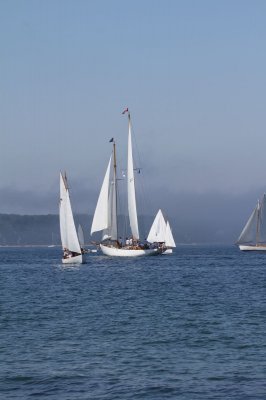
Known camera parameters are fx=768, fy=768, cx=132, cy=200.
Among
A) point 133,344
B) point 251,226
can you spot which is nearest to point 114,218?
point 251,226

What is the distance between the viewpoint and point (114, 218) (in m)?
138

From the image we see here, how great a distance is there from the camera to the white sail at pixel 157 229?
559 ft

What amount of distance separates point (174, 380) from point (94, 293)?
40131 mm

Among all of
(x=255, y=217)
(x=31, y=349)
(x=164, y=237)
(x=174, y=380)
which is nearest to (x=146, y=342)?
(x=31, y=349)

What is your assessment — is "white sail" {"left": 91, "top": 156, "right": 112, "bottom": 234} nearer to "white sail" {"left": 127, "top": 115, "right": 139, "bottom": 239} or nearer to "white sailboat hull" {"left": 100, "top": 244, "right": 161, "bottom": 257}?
"white sailboat hull" {"left": 100, "top": 244, "right": 161, "bottom": 257}

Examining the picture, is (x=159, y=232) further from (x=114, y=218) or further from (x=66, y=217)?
(x=66, y=217)

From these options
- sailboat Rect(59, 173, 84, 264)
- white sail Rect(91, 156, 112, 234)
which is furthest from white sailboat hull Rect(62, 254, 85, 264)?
white sail Rect(91, 156, 112, 234)

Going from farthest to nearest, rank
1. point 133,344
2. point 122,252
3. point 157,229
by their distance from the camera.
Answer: point 157,229
point 122,252
point 133,344

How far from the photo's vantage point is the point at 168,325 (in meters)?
45.1

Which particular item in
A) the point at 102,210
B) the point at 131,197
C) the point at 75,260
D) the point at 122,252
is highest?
the point at 131,197

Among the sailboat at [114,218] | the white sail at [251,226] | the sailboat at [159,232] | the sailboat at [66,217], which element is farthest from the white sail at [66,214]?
the white sail at [251,226]

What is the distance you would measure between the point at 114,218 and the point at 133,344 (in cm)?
9969

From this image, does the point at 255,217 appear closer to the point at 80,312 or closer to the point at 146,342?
the point at 80,312

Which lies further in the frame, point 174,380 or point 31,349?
point 31,349
